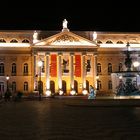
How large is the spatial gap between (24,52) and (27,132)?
6984cm

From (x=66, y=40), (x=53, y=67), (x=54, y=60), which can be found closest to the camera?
(x=66, y=40)

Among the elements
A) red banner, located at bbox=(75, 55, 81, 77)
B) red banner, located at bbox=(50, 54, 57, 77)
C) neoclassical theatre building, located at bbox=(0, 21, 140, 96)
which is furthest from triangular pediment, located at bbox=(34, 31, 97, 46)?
red banner, located at bbox=(75, 55, 81, 77)

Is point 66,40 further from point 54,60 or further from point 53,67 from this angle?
point 53,67

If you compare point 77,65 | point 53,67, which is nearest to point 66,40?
point 77,65

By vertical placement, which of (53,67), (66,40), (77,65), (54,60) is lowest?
(53,67)

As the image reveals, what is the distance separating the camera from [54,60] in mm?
83312

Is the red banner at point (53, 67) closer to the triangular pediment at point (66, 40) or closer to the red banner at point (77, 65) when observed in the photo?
the triangular pediment at point (66, 40)

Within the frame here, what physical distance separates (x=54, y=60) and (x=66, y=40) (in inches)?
177

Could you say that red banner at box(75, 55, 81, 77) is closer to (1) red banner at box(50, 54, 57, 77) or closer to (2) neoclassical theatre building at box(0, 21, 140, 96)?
(2) neoclassical theatre building at box(0, 21, 140, 96)

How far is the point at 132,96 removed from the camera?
45062mm

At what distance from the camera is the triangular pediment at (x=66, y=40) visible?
81.8 metres

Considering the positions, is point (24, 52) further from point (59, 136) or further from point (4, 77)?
point (59, 136)

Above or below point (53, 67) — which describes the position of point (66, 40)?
above

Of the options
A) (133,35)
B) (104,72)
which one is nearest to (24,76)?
(104,72)
